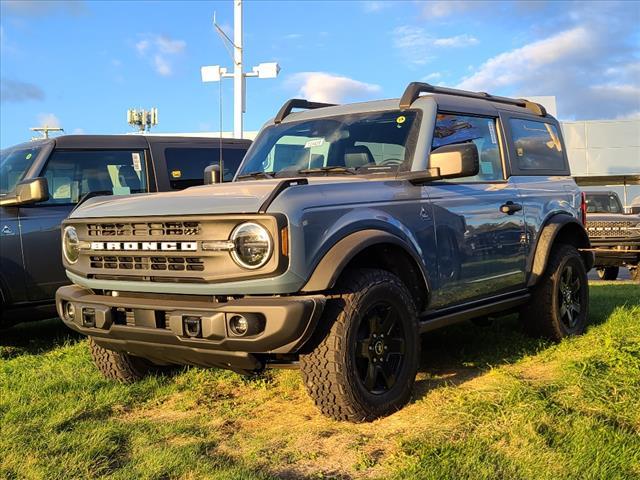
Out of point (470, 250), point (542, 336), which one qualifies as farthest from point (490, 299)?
point (542, 336)

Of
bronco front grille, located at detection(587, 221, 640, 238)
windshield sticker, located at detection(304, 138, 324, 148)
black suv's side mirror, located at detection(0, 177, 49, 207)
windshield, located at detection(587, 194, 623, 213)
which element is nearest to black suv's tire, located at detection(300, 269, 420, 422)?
windshield sticker, located at detection(304, 138, 324, 148)

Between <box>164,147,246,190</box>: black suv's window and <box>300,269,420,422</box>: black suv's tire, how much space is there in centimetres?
379

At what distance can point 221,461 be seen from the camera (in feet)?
10.4

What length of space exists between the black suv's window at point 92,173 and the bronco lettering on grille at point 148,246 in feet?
8.18

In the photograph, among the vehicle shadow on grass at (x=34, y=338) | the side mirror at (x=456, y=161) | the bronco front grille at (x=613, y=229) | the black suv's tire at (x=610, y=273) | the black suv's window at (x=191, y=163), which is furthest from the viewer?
the black suv's tire at (x=610, y=273)

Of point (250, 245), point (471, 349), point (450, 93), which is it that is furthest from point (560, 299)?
point (250, 245)

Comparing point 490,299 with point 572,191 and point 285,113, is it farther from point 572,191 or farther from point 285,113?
point 285,113

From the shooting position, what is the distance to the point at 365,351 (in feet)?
11.9

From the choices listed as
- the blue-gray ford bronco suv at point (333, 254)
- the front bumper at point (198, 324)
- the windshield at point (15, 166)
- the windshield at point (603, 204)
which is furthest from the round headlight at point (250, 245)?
the windshield at point (603, 204)

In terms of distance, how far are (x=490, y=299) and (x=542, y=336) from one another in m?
0.93

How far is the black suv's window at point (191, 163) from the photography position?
6.91 metres

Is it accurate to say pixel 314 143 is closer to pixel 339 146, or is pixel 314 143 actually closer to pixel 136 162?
pixel 339 146

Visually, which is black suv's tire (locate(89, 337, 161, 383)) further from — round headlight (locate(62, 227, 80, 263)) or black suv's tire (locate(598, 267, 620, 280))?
black suv's tire (locate(598, 267, 620, 280))

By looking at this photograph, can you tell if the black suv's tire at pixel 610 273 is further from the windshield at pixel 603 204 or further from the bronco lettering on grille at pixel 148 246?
the bronco lettering on grille at pixel 148 246
